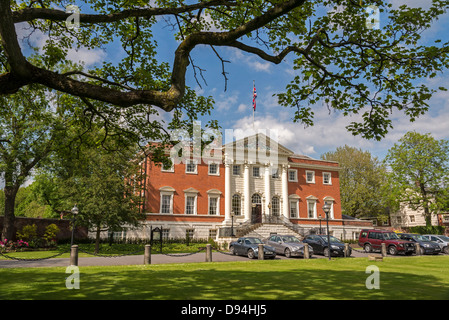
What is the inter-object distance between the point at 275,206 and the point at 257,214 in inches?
116

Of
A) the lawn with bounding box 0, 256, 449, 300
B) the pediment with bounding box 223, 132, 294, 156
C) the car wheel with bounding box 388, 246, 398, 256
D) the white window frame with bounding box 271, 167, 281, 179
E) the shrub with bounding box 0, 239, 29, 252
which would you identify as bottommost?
the car wheel with bounding box 388, 246, 398, 256

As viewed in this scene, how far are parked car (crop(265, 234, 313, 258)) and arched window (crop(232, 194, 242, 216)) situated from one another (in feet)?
51.5

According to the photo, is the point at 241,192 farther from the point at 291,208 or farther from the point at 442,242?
the point at 442,242

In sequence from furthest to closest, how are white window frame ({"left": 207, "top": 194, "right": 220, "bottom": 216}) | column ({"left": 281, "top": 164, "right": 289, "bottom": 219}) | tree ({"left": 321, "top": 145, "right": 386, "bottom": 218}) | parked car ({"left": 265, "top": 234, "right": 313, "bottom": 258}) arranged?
tree ({"left": 321, "top": 145, "right": 386, "bottom": 218})
column ({"left": 281, "top": 164, "right": 289, "bottom": 219})
white window frame ({"left": 207, "top": 194, "right": 220, "bottom": 216})
parked car ({"left": 265, "top": 234, "right": 313, "bottom": 258})

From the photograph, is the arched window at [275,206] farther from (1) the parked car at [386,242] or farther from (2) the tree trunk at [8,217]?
(2) the tree trunk at [8,217]

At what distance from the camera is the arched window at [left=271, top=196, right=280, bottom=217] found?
43.4 m

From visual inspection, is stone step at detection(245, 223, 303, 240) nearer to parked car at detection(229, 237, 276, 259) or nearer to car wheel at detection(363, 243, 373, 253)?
car wheel at detection(363, 243, 373, 253)

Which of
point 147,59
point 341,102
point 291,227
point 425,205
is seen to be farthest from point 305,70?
point 425,205

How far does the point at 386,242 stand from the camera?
2683cm

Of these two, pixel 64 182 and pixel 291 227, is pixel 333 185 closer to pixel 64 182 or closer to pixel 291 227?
pixel 291 227

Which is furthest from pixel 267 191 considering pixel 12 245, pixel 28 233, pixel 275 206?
pixel 12 245

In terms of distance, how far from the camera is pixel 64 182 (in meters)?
27.9

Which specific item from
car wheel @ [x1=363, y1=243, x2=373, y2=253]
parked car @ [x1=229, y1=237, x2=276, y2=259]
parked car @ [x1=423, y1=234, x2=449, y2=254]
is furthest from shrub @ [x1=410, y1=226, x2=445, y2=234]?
parked car @ [x1=229, y1=237, x2=276, y2=259]

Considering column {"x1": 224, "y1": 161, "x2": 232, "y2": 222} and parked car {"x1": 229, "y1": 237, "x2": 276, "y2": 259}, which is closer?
parked car {"x1": 229, "y1": 237, "x2": 276, "y2": 259}
